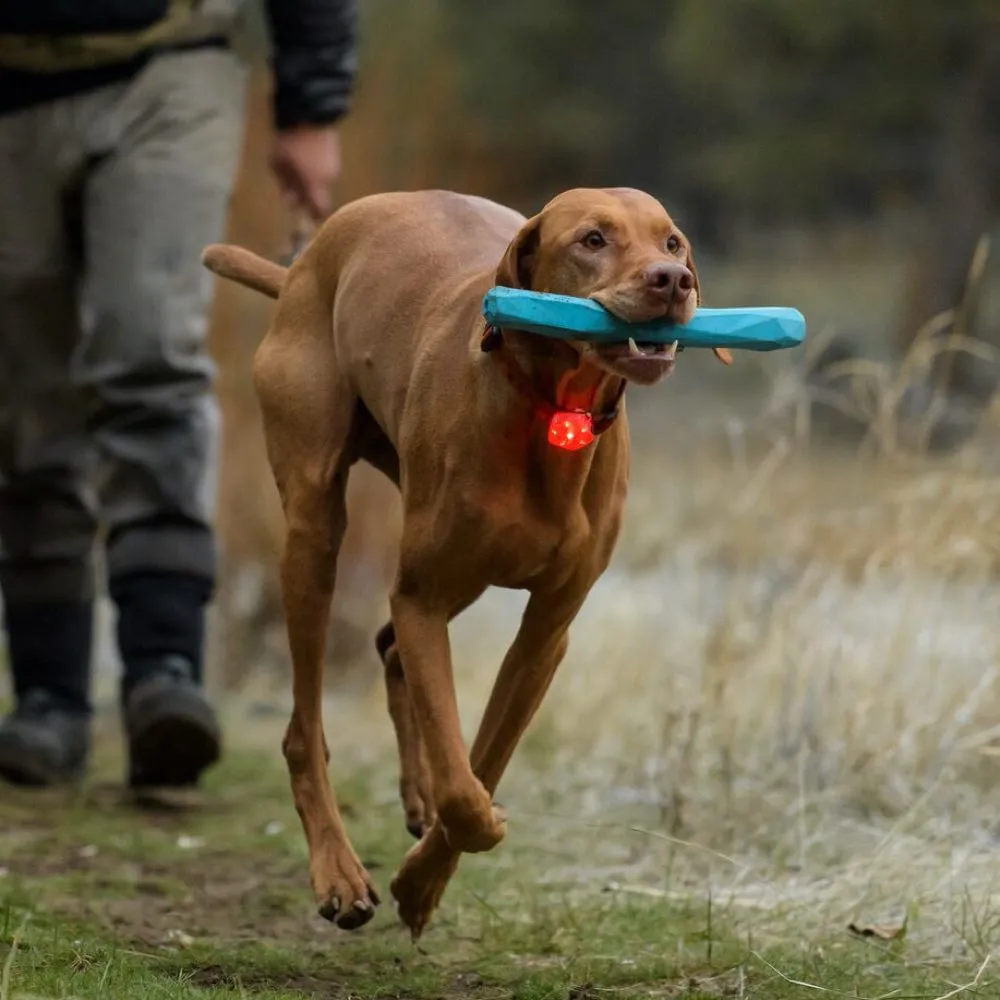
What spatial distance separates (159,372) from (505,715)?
1.56 meters

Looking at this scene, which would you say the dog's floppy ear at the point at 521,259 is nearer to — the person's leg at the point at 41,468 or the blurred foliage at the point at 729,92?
the person's leg at the point at 41,468

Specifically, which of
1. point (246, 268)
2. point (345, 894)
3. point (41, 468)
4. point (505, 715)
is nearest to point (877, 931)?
point (505, 715)

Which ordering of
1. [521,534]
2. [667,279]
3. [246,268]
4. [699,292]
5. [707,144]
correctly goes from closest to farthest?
[667,279]
[699,292]
[521,534]
[246,268]
[707,144]

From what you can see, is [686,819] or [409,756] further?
[686,819]

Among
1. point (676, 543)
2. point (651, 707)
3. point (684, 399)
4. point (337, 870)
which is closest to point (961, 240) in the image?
point (684, 399)

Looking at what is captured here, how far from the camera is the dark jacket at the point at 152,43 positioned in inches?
160

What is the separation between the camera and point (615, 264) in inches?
100

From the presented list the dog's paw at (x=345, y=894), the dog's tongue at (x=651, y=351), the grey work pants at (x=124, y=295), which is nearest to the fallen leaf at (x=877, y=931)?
the dog's paw at (x=345, y=894)

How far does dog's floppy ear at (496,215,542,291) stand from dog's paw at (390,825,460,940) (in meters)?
0.81

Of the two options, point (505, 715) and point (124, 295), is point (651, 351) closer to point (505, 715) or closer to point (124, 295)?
point (505, 715)

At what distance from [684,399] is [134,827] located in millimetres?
9758

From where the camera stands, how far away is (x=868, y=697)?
14.2 ft

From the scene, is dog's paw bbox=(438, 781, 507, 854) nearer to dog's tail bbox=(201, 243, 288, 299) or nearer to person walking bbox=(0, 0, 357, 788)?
dog's tail bbox=(201, 243, 288, 299)

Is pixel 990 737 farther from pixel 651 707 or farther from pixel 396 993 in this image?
pixel 396 993
